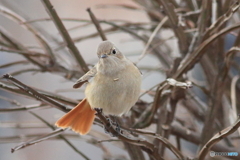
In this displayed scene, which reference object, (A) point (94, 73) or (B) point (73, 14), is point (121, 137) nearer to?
(A) point (94, 73)

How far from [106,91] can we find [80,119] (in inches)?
4.3

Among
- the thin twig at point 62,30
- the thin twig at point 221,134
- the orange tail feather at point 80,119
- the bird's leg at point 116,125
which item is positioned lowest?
the thin twig at point 221,134

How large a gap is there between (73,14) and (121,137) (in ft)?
6.98

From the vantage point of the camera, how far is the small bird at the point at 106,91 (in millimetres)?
822

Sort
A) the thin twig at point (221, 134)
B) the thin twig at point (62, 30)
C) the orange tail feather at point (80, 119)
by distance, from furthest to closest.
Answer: the orange tail feather at point (80, 119) → the thin twig at point (62, 30) → the thin twig at point (221, 134)

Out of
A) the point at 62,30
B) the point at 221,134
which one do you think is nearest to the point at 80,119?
the point at 62,30

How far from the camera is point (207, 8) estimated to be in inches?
34.1

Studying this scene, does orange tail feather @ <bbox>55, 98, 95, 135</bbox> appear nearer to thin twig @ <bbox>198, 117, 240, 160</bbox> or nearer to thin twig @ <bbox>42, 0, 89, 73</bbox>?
thin twig @ <bbox>42, 0, 89, 73</bbox>

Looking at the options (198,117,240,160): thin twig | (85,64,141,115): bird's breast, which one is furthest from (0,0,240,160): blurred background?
(198,117,240,160): thin twig

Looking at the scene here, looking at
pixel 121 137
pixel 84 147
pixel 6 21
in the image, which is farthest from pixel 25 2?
pixel 121 137

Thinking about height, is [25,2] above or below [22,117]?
above

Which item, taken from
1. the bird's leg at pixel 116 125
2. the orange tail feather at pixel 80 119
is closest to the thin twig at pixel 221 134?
the bird's leg at pixel 116 125

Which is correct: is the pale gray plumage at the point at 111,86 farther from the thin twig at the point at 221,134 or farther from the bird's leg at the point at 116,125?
the thin twig at the point at 221,134

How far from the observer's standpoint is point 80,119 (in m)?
0.88
